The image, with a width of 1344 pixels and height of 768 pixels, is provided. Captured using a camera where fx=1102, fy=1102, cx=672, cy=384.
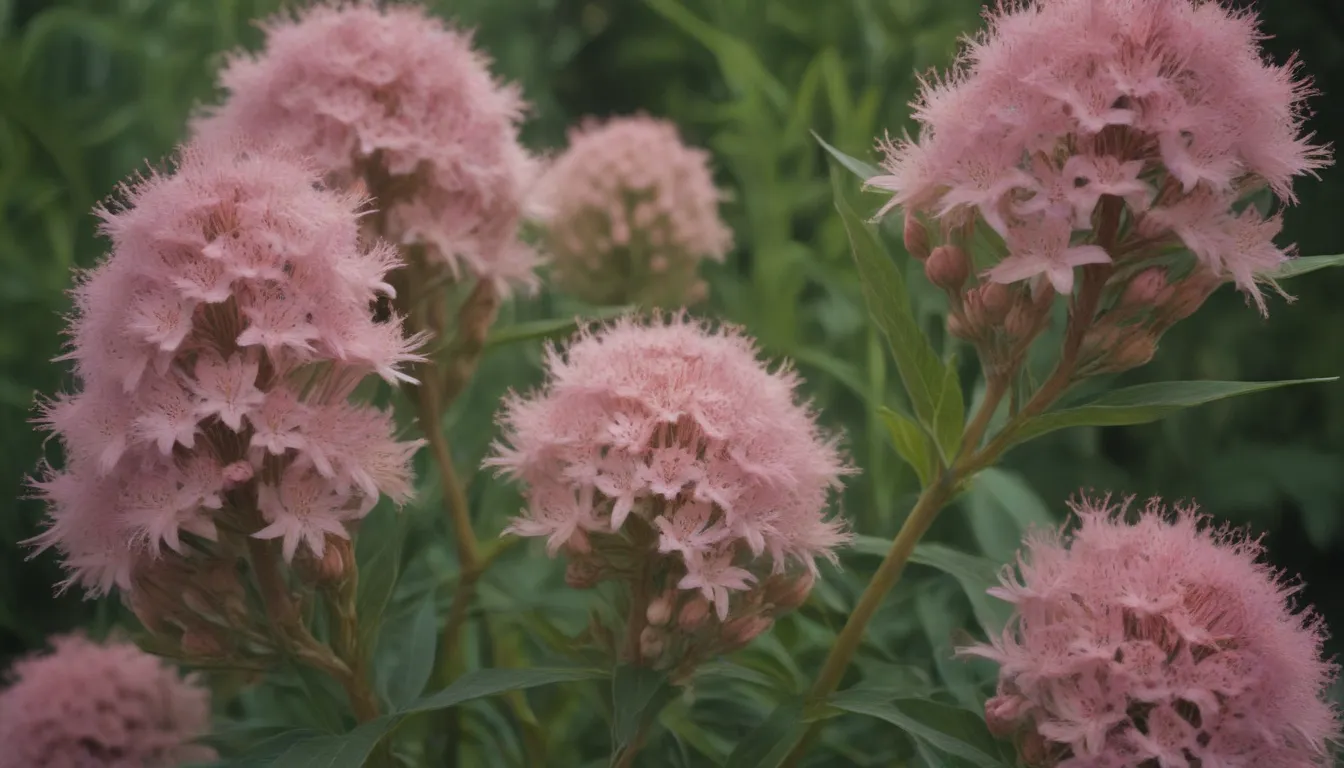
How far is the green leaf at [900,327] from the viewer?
0.71 metres

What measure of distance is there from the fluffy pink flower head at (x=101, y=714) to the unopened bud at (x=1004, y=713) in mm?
584

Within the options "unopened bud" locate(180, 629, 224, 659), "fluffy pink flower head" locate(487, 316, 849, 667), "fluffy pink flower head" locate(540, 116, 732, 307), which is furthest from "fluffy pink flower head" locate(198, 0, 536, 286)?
"fluffy pink flower head" locate(540, 116, 732, 307)

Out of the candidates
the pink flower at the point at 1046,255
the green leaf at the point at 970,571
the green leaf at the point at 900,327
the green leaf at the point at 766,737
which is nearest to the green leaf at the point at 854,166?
the green leaf at the point at 900,327

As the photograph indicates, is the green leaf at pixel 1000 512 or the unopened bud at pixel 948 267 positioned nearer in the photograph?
the unopened bud at pixel 948 267

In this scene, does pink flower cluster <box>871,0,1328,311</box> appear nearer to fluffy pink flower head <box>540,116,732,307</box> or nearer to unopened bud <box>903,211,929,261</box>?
unopened bud <box>903,211,929,261</box>

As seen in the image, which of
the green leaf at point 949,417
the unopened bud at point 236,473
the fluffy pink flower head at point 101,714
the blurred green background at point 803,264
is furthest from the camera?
the blurred green background at point 803,264

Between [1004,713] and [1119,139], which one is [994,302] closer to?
[1119,139]

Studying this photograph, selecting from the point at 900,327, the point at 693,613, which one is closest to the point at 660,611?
the point at 693,613

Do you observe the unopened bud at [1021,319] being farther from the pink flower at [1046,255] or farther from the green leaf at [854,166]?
the green leaf at [854,166]

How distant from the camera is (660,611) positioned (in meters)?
0.64

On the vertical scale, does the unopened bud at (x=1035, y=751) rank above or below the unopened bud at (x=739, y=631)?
below

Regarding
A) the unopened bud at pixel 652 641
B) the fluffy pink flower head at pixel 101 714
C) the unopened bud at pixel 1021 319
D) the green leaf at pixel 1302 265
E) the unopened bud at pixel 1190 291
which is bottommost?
the fluffy pink flower head at pixel 101 714

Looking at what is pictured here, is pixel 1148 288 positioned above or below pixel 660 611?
above

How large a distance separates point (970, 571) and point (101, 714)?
670mm
